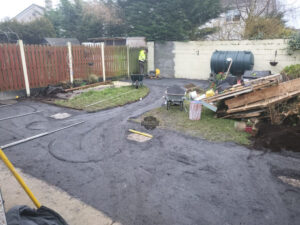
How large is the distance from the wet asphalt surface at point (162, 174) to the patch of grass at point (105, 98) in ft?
6.90

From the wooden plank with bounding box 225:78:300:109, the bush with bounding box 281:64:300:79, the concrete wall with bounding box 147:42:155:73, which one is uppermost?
the concrete wall with bounding box 147:42:155:73

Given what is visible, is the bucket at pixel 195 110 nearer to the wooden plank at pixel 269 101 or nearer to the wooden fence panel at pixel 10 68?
the wooden plank at pixel 269 101

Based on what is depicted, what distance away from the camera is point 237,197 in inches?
129

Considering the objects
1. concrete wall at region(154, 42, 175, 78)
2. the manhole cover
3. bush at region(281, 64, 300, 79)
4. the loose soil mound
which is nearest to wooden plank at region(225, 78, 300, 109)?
the loose soil mound

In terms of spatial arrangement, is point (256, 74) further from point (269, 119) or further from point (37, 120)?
point (37, 120)

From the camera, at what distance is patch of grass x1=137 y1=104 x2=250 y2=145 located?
5509 mm

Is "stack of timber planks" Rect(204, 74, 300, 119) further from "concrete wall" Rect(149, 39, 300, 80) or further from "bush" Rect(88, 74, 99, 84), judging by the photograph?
"bush" Rect(88, 74, 99, 84)

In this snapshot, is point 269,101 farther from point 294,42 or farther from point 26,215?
point 294,42

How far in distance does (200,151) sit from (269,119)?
244cm

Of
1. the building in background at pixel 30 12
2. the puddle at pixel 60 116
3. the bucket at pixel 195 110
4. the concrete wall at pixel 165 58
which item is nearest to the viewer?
the bucket at pixel 195 110

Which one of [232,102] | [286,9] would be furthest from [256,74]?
[286,9]

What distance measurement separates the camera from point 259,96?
19.8ft

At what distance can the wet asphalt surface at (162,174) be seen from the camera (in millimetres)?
2967

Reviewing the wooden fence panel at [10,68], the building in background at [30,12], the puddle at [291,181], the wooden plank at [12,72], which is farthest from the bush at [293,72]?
the building in background at [30,12]
